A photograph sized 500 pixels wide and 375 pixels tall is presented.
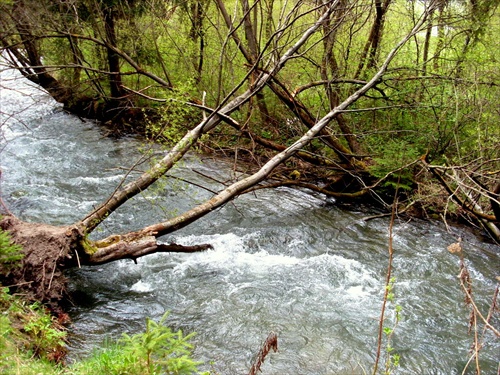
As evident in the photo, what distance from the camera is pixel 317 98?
11.0m

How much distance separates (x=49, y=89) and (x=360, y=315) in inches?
490

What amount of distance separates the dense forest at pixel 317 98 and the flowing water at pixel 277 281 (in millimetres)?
548

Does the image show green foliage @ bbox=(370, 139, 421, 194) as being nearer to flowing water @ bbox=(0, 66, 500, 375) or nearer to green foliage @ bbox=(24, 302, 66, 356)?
flowing water @ bbox=(0, 66, 500, 375)

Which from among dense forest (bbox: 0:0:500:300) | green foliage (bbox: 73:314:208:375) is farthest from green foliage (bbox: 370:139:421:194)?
green foliage (bbox: 73:314:208:375)

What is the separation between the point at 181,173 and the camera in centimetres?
1035

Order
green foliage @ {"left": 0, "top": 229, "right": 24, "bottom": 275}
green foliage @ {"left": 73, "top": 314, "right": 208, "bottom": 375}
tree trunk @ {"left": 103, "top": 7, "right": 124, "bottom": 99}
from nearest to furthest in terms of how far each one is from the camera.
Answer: green foliage @ {"left": 73, "top": 314, "right": 208, "bottom": 375} → green foliage @ {"left": 0, "top": 229, "right": 24, "bottom": 275} → tree trunk @ {"left": 103, "top": 7, "right": 124, "bottom": 99}

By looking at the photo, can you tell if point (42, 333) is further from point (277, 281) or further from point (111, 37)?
point (111, 37)

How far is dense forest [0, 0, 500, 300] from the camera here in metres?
6.94

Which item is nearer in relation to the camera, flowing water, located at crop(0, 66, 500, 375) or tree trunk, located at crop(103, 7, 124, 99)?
flowing water, located at crop(0, 66, 500, 375)

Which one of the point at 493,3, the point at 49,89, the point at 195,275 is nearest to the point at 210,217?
the point at 195,275

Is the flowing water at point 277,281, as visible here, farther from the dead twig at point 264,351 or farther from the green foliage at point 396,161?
the green foliage at point 396,161

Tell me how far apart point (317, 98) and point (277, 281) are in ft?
19.8

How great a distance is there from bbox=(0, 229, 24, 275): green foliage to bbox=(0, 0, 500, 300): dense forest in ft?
1.33

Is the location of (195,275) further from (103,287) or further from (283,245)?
(283,245)
